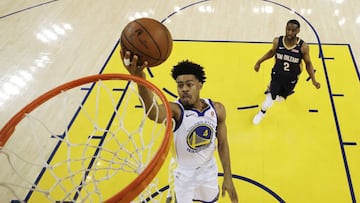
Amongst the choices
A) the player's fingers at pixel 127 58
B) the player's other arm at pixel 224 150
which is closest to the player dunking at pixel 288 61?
the player's other arm at pixel 224 150

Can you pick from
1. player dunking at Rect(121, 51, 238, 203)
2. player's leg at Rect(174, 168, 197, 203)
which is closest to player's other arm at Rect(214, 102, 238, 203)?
player dunking at Rect(121, 51, 238, 203)

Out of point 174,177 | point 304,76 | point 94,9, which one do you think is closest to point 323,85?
point 304,76

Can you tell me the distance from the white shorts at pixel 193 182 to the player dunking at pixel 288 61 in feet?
5.07

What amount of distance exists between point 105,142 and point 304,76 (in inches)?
118

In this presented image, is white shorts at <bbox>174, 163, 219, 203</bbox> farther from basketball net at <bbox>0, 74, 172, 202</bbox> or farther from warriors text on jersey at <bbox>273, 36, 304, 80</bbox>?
warriors text on jersey at <bbox>273, 36, 304, 80</bbox>

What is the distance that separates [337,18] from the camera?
20.6 feet

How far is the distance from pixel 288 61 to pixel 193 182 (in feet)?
6.01

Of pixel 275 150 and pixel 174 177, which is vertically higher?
pixel 275 150

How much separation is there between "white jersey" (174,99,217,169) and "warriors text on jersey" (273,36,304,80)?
1439 mm

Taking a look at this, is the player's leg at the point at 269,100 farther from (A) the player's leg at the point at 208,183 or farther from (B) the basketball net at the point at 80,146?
(A) the player's leg at the point at 208,183

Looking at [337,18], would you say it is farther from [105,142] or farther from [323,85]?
[105,142]

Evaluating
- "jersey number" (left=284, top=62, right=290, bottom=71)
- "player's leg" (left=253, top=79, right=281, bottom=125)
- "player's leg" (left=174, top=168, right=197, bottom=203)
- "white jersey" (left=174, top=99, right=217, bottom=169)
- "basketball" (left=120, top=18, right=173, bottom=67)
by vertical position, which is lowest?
"player's leg" (left=174, top=168, right=197, bottom=203)

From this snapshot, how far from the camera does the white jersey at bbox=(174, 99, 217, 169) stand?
8.36 ft

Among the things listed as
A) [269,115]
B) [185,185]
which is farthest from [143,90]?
[269,115]
